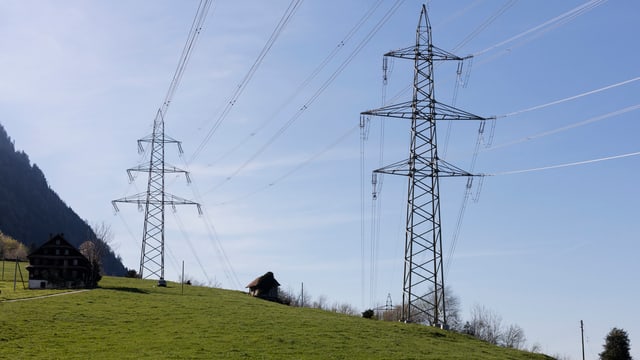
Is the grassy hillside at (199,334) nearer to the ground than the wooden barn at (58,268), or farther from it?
nearer to the ground

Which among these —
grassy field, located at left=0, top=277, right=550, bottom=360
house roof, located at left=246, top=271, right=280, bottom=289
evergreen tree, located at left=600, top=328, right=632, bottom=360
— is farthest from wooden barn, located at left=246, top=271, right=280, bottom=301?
evergreen tree, located at left=600, top=328, right=632, bottom=360

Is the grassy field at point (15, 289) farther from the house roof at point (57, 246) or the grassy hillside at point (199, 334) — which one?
the grassy hillside at point (199, 334)

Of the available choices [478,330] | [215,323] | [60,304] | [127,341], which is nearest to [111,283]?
[60,304]

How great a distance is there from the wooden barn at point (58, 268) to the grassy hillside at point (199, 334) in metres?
24.5

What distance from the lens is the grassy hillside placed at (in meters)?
60.5

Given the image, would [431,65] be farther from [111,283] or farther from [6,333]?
[111,283]

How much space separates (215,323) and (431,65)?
30.7m

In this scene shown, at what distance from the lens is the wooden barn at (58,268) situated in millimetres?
114500

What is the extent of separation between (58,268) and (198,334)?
57057 mm

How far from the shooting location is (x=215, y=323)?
7438 cm

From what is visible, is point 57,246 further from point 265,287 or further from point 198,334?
point 198,334

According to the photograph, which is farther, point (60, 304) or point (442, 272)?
point (60, 304)

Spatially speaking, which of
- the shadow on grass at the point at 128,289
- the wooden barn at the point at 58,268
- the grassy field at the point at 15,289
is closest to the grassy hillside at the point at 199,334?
the grassy field at the point at 15,289

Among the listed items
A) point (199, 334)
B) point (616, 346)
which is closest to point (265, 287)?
point (616, 346)
